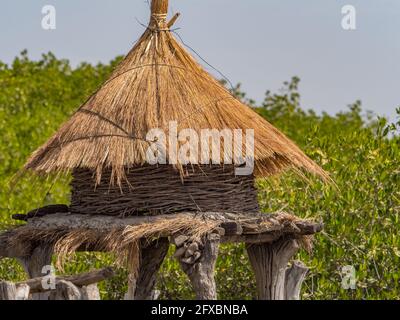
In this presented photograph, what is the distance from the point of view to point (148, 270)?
807cm

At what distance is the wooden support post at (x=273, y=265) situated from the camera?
26.1 ft

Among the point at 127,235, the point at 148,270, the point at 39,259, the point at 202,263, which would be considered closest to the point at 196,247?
the point at 202,263

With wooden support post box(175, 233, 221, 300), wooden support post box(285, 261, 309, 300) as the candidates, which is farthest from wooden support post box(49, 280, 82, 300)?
wooden support post box(285, 261, 309, 300)

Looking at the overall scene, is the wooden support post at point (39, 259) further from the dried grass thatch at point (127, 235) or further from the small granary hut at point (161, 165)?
the dried grass thatch at point (127, 235)

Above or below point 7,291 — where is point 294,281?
above

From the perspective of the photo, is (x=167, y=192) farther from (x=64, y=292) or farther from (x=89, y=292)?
(x=89, y=292)

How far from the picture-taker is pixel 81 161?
7.29 metres

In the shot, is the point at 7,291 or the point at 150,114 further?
the point at 150,114

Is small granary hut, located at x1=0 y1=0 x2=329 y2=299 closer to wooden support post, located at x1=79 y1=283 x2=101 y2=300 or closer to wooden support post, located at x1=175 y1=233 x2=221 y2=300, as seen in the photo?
wooden support post, located at x1=175 y1=233 x2=221 y2=300

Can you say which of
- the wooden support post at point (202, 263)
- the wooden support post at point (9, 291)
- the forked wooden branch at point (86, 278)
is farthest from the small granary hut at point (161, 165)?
the wooden support post at point (9, 291)

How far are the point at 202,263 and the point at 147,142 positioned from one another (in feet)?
3.17

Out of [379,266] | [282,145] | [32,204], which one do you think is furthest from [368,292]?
[32,204]

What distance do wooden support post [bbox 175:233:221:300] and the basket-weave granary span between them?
420 mm
